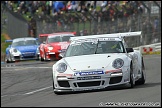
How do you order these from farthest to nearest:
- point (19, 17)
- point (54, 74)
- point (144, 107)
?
point (19, 17)
point (54, 74)
point (144, 107)

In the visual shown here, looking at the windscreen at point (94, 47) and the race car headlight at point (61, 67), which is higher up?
the windscreen at point (94, 47)

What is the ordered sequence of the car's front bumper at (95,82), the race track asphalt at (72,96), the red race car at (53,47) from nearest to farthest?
the race track asphalt at (72,96), the car's front bumper at (95,82), the red race car at (53,47)

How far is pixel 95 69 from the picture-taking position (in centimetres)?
1114

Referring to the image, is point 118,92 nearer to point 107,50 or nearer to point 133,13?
point 107,50

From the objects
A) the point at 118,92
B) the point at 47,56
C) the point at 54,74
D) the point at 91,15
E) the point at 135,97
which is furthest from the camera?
the point at 91,15

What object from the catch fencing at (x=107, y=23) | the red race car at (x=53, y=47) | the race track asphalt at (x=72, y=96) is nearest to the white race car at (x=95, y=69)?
the race track asphalt at (x=72, y=96)

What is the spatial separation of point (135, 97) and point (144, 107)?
56.6 inches

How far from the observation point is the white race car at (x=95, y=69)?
11.1 meters

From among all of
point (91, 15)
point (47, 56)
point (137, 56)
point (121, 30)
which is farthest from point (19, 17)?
point (137, 56)

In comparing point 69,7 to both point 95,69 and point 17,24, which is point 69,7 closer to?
point 17,24

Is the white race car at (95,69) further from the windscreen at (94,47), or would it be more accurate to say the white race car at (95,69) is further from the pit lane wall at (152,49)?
the pit lane wall at (152,49)

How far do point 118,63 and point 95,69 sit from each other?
1.71 ft

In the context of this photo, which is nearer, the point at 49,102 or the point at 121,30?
the point at 49,102

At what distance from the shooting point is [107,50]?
40.3 feet
